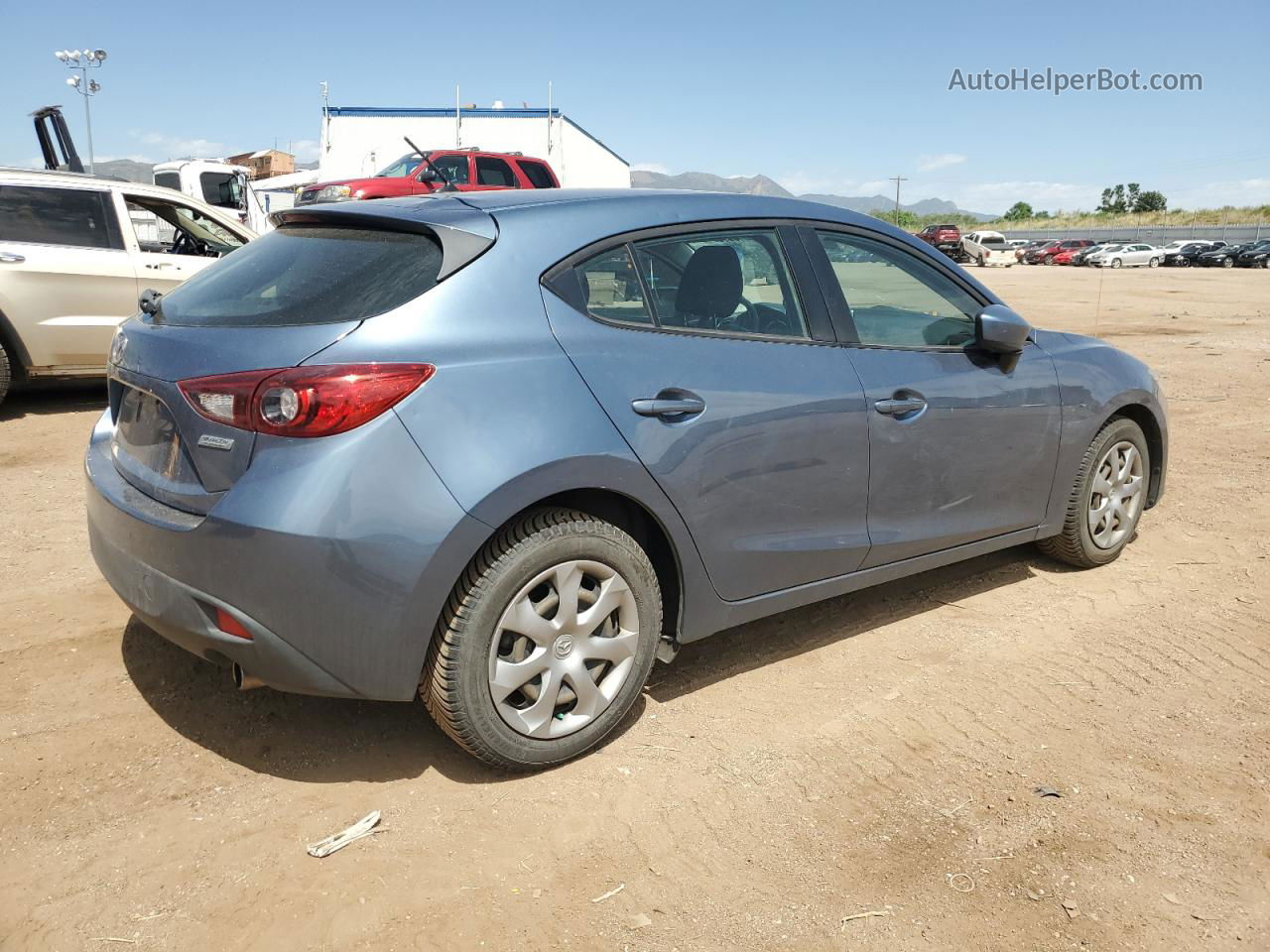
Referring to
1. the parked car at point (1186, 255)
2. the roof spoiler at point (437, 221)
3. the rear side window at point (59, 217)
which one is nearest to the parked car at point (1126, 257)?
the parked car at point (1186, 255)

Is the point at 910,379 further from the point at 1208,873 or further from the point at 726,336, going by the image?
the point at 1208,873

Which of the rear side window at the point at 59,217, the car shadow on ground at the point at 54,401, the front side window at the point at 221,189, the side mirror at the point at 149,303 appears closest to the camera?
the side mirror at the point at 149,303

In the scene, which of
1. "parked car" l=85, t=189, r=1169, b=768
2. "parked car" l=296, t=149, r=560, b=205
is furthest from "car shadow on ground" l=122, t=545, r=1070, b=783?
"parked car" l=296, t=149, r=560, b=205

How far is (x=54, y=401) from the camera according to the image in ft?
29.0

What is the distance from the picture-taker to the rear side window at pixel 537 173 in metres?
18.1

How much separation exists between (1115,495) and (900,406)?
1751 mm

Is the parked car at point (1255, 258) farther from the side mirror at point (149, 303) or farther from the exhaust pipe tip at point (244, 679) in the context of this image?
the exhaust pipe tip at point (244, 679)

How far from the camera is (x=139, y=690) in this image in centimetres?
360

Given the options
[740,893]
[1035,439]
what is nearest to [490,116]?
[1035,439]

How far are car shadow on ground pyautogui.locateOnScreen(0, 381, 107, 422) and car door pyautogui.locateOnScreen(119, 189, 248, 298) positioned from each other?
1.04 m

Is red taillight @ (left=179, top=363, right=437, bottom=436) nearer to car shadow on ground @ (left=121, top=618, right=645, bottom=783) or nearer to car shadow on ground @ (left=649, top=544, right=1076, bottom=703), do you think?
car shadow on ground @ (left=121, top=618, right=645, bottom=783)

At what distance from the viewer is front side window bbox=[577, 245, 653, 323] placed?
318 centimetres

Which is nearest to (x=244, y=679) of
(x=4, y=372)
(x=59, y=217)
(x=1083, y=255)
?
(x=4, y=372)

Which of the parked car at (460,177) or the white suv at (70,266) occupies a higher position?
the parked car at (460,177)
